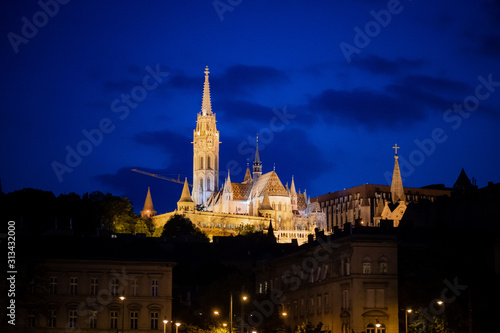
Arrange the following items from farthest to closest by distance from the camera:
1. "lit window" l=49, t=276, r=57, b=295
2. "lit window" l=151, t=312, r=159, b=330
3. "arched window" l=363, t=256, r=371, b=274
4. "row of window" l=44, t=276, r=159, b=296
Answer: "row of window" l=44, t=276, r=159, b=296 < "lit window" l=151, t=312, r=159, b=330 < "lit window" l=49, t=276, r=57, b=295 < "arched window" l=363, t=256, r=371, b=274

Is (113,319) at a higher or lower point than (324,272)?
lower

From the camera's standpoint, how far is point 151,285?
115 metres

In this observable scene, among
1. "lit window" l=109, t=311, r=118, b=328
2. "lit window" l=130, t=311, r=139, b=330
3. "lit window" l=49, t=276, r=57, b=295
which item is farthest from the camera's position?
"lit window" l=49, t=276, r=57, b=295

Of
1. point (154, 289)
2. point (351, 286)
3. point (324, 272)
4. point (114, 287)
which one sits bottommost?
point (351, 286)

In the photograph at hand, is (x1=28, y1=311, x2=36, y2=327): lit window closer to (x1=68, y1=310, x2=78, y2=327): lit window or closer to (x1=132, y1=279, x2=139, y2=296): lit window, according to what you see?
(x1=68, y1=310, x2=78, y2=327): lit window

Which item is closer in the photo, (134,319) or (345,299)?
(345,299)

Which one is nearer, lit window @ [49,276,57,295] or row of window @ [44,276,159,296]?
lit window @ [49,276,57,295]

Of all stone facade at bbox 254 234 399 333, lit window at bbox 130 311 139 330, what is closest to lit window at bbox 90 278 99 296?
lit window at bbox 130 311 139 330

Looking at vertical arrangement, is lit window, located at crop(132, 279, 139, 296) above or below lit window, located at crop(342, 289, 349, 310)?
above

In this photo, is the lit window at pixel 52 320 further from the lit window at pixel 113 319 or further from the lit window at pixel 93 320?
the lit window at pixel 113 319

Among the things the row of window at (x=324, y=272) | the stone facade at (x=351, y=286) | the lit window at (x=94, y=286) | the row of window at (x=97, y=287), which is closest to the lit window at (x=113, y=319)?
the row of window at (x=97, y=287)

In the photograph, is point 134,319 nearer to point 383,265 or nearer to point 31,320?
point 31,320

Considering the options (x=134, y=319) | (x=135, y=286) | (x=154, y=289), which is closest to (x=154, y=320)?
(x=134, y=319)

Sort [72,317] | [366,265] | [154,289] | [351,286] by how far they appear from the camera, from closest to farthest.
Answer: [351,286] < [366,265] < [72,317] < [154,289]
